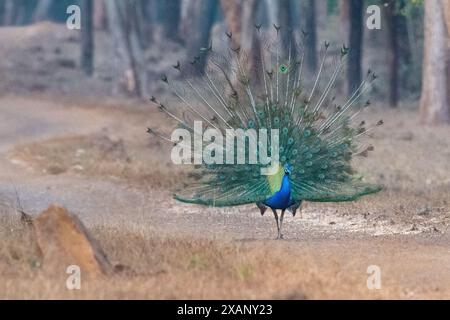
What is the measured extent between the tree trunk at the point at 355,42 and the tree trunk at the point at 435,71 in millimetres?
4224

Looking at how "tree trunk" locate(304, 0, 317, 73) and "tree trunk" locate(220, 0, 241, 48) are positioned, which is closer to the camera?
"tree trunk" locate(220, 0, 241, 48)

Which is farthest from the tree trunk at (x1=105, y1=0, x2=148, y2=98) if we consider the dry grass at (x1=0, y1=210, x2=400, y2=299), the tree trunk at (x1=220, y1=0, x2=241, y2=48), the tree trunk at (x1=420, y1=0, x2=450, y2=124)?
the dry grass at (x1=0, y1=210, x2=400, y2=299)

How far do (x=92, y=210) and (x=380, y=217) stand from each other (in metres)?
3.41

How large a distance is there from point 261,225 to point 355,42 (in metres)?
17.1

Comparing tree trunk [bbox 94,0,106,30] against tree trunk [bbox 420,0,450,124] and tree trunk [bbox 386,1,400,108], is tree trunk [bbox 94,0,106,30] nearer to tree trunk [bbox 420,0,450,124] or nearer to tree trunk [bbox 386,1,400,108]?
tree trunk [bbox 386,1,400,108]

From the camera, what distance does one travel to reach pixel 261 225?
1295 centimetres

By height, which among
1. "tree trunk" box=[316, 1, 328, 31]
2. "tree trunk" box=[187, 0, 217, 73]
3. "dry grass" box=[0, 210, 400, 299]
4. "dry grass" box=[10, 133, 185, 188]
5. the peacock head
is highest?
"tree trunk" box=[316, 1, 328, 31]

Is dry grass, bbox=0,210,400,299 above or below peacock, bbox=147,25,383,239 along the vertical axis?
below

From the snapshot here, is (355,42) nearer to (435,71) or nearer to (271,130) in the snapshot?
(435,71)

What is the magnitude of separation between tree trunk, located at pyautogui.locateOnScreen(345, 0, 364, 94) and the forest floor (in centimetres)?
490

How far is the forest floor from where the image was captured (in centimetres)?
852

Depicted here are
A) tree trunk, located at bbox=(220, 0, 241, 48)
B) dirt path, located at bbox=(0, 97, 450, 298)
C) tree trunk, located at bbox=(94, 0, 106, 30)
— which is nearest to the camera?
dirt path, located at bbox=(0, 97, 450, 298)

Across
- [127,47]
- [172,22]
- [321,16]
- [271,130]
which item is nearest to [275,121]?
[271,130]
